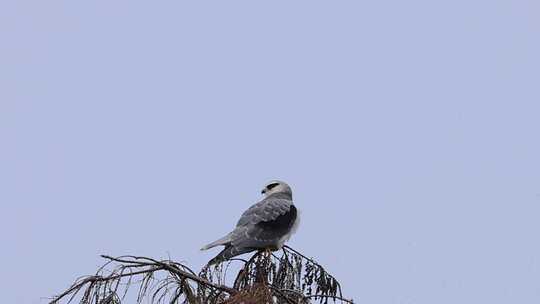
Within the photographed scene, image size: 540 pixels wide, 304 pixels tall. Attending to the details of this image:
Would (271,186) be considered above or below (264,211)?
above

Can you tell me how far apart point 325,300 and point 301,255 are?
1004 mm

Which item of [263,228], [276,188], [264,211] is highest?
Answer: [276,188]

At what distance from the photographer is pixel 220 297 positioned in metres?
5.88

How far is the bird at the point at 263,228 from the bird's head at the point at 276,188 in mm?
294

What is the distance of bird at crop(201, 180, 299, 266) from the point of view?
9297mm

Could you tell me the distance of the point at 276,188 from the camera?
11852 mm

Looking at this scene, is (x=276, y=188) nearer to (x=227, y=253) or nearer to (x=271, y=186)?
(x=271, y=186)

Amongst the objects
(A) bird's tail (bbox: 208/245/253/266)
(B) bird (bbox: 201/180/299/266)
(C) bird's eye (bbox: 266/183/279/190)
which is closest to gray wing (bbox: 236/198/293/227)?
(B) bird (bbox: 201/180/299/266)

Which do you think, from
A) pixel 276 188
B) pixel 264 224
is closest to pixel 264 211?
pixel 264 224

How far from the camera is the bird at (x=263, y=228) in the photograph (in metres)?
9.30

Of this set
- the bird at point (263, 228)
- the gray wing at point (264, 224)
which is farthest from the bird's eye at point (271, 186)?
the gray wing at point (264, 224)

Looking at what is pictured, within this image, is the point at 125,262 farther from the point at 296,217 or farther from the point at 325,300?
the point at 296,217

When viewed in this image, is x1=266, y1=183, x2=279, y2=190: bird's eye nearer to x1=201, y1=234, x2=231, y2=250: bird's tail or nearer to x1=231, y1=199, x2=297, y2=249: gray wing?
x1=231, y1=199, x2=297, y2=249: gray wing

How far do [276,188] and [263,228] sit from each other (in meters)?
1.95
